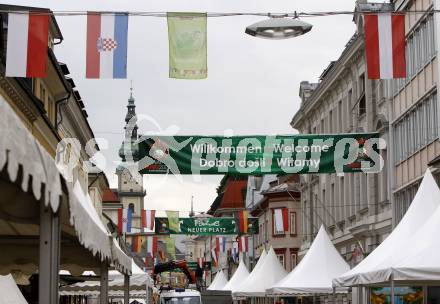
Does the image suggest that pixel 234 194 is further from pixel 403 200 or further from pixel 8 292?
pixel 8 292

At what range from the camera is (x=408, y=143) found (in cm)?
3438

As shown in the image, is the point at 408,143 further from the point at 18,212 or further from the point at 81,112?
the point at 18,212

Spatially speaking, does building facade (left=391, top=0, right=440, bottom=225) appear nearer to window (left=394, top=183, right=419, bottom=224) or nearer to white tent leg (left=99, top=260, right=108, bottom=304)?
window (left=394, top=183, right=419, bottom=224)

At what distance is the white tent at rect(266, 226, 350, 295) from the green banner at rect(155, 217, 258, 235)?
93.1 feet

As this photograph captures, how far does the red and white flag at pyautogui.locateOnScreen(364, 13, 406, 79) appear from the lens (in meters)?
17.0

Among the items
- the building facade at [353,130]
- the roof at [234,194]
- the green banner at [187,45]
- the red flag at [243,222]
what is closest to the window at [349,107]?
the building facade at [353,130]

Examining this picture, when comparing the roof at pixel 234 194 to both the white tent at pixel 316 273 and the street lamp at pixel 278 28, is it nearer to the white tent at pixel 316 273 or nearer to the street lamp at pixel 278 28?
the white tent at pixel 316 273

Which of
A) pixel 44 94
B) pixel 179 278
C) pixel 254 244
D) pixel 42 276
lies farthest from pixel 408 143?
pixel 179 278

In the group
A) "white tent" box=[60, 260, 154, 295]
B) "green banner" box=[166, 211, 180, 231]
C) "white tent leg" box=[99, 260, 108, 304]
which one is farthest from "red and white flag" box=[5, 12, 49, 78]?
"green banner" box=[166, 211, 180, 231]

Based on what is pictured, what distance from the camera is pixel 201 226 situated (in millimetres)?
55844

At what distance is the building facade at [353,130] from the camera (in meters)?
38.5

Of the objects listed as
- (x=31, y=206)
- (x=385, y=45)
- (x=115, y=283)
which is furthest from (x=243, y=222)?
(x=31, y=206)

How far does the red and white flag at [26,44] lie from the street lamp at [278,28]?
3581 mm

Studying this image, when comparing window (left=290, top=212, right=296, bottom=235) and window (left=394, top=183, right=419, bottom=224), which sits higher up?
window (left=290, top=212, right=296, bottom=235)
